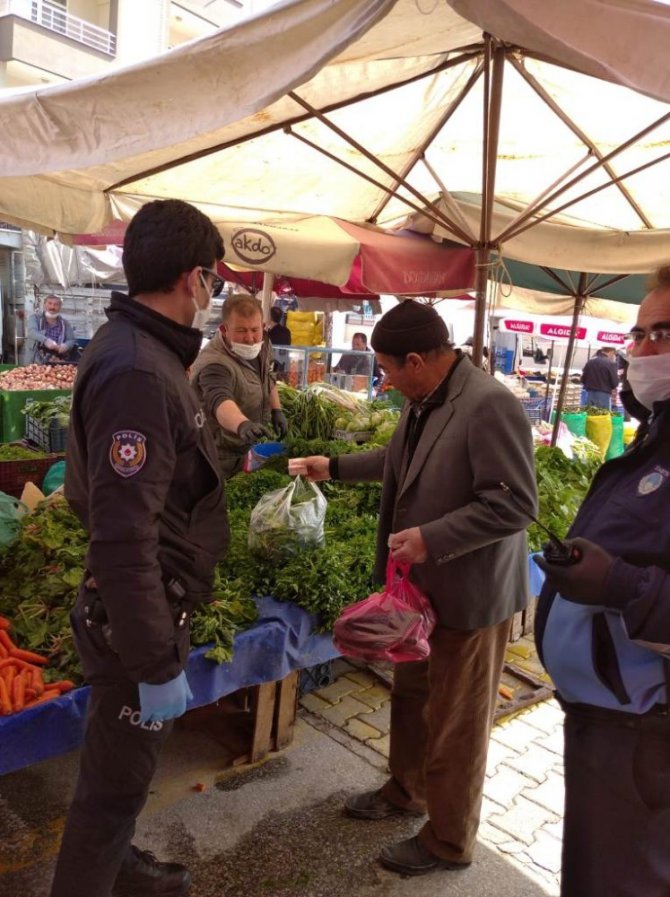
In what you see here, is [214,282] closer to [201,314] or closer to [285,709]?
[201,314]

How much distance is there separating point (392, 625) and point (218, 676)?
3.17 ft

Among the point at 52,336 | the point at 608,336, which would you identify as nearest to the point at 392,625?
the point at 52,336

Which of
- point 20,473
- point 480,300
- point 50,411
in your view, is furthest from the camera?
point 50,411

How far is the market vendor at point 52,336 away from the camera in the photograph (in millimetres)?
12836

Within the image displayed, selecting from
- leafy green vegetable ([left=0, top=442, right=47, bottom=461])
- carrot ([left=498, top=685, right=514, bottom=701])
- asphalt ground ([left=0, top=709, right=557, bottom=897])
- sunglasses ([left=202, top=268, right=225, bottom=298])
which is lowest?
asphalt ground ([left=0, top=709, right=557, bottom=897])

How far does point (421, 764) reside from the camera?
10.7ft

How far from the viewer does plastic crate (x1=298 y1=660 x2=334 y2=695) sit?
4.36 m

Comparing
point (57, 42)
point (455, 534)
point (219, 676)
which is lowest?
point (219, 676)

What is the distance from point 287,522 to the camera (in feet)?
11.9

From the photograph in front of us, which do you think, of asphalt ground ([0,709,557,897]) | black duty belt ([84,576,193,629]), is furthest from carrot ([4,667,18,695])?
black duty belt ([84,576,193,629])

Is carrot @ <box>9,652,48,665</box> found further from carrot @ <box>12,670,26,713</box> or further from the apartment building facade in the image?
the apartment building facade

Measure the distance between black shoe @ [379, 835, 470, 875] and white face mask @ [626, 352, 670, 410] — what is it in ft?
7.08

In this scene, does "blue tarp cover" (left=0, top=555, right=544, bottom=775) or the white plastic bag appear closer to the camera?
"blue tarp cover" (left=0, top=555, right=544, bottom=775)

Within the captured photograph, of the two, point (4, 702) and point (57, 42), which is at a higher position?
point (57, 42)
